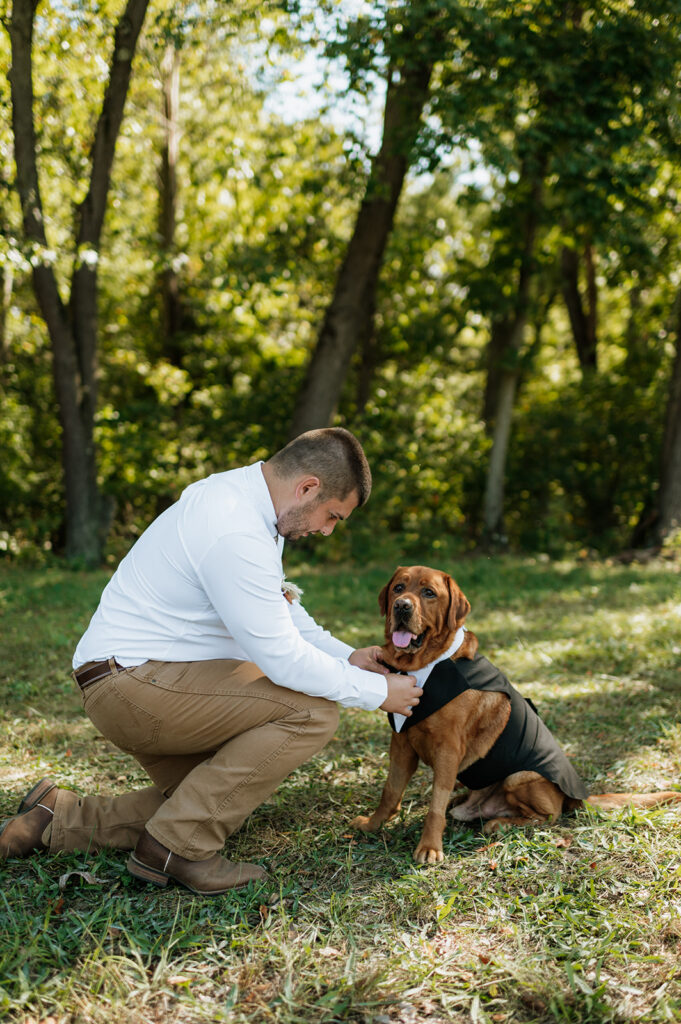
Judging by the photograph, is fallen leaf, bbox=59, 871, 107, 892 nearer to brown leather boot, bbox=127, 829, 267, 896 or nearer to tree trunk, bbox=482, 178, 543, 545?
brown leather boot, bbox=127, 829, 267, 896

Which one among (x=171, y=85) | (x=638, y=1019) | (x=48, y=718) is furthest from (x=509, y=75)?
(x=638, y=1019)

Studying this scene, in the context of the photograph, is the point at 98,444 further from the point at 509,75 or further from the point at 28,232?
the point at 509,75

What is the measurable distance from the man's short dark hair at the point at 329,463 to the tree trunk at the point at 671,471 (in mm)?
10447

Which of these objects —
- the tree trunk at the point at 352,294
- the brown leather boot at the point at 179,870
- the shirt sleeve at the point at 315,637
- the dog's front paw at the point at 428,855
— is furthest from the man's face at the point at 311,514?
the tree trunk at the point at 352,294

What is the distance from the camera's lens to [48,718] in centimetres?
497

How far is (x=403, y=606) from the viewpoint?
3373mm

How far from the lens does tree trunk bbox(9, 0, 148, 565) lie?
9.05 metres

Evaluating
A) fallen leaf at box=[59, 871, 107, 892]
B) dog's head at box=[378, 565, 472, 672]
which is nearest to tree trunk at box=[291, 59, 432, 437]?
dog's head at box=[378, 565, 472, 672]

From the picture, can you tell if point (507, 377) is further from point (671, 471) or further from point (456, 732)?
point (456, 732)

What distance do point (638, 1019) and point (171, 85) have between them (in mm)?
15102

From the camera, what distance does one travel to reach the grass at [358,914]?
7.93 feet

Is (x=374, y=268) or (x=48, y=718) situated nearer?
(x=48, y=718)

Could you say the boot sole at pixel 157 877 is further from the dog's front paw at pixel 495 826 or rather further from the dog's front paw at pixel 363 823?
the dog's front paw at pixel 495 826

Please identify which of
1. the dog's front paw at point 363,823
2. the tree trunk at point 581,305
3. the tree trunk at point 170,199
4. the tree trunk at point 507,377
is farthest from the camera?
the tree trunk at point 581,305
